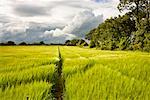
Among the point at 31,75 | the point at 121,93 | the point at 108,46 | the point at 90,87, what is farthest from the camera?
the point at 108,46

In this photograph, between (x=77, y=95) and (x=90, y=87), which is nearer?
(x=77, y=95)

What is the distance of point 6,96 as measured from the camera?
8.52 metres

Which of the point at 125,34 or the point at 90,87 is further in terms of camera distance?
the point at 125,34

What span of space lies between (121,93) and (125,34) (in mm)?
70368

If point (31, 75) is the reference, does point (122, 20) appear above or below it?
above

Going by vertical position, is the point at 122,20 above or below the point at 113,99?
above

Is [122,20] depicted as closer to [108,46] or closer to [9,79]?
[108,46]

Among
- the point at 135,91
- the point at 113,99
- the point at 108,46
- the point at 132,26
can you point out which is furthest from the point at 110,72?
the point at 132,26

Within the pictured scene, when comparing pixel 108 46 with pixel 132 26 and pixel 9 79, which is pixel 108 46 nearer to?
pixel 132 26

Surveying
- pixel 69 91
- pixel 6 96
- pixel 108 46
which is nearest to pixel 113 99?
pixel 69 91

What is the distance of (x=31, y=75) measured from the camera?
12.3 metres

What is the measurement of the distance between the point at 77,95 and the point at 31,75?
4.12m

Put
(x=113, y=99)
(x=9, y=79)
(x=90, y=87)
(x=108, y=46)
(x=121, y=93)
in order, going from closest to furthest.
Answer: (x=113, y=99)
(x=121, y=93)
(x=90, y=87)
(x=9, y=79)
(x=108, y=46)

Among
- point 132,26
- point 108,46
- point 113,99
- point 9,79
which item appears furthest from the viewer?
point 132,26
